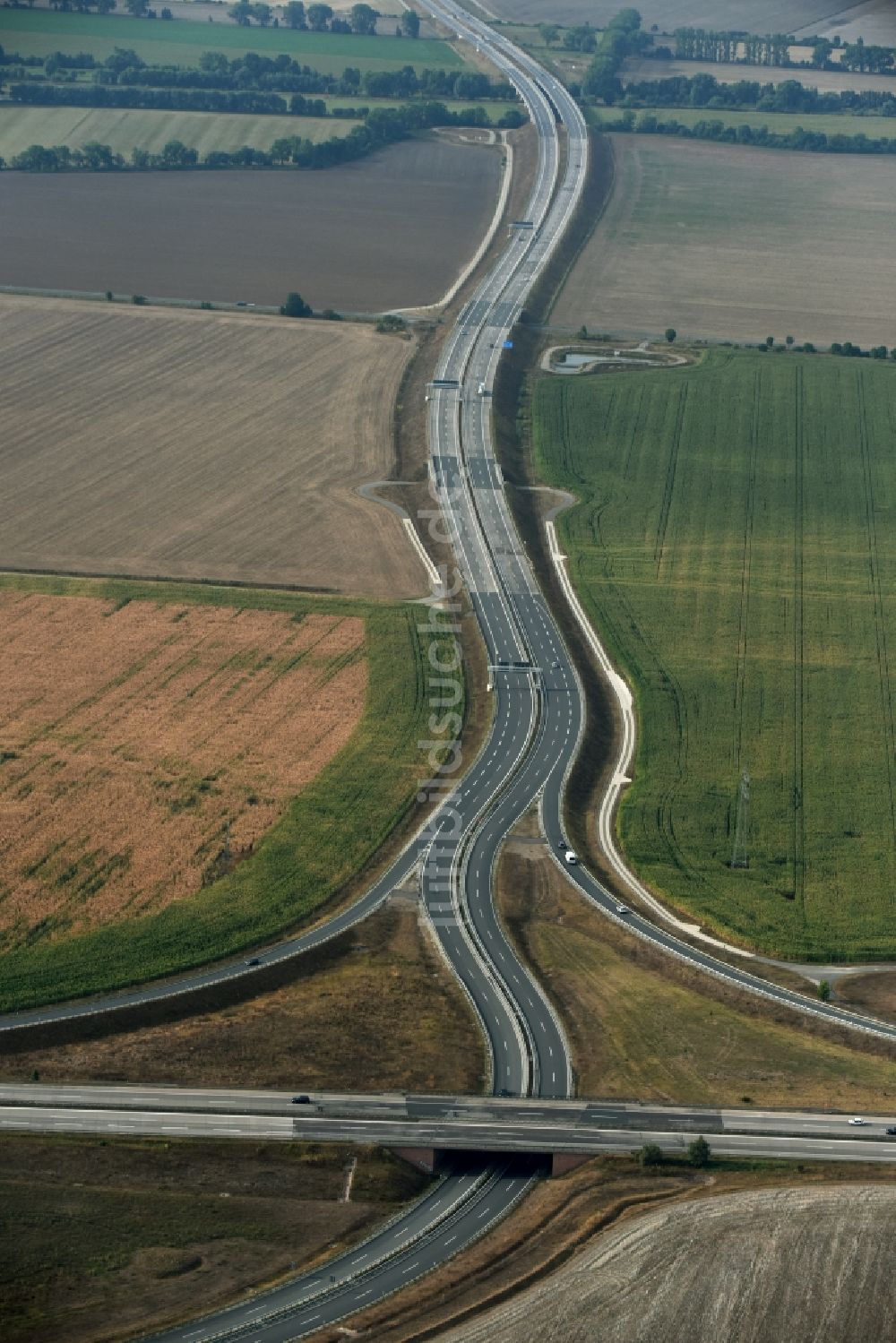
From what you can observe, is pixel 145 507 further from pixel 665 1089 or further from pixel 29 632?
pixel 665 1089

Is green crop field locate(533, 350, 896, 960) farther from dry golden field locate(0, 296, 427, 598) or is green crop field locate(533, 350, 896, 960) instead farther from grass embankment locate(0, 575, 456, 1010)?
dry golden field locate(0, 296, 427, 598)

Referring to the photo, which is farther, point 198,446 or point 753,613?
point 198,446

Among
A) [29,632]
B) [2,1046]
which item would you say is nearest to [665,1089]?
[2,1046]

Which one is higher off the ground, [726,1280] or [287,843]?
[287,843]

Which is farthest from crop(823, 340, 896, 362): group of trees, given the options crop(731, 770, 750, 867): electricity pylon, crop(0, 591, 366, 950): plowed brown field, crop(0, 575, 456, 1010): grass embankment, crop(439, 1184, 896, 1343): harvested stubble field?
crop(439, 1184, 896, 1343): harvested stubble field

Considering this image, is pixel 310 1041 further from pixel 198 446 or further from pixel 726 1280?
pixel 198 446

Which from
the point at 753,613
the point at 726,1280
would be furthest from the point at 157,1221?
the point at 753,613
